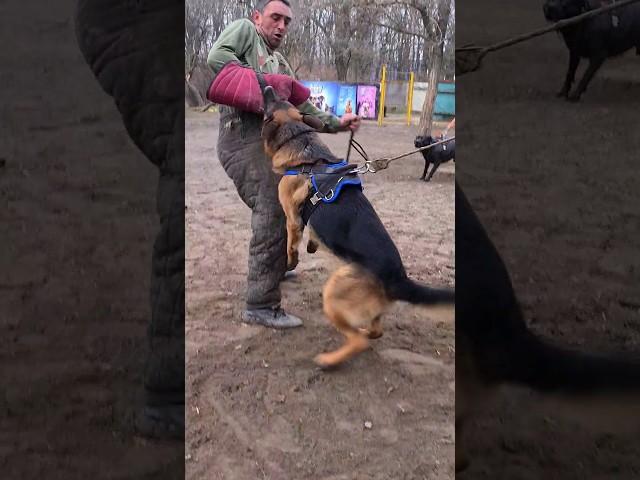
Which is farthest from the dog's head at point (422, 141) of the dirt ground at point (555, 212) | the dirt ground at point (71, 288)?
the dirt ground at point (71, 288)

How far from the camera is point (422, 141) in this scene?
2480 millimetres

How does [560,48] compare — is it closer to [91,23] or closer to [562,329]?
[562,329]

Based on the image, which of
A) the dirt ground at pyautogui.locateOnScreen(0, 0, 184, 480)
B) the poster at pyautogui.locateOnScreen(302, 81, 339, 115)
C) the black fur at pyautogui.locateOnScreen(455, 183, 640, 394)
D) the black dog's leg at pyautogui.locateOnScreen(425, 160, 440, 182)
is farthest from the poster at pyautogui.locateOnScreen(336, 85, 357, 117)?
the dirt ground at pyautogui.locateOnScreen(0, 0, 184, 480)

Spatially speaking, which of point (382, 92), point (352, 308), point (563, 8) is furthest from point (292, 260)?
point (563, 8)

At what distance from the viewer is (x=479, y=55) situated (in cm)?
251

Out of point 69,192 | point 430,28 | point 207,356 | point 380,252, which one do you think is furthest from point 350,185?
point 69,192

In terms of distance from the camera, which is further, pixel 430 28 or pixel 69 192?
pixel 69 192

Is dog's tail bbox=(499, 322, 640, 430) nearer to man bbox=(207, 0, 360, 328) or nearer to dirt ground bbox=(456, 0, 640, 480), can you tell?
dirt ground bbox=(456, 0, 640, 480)

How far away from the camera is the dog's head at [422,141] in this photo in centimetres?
247

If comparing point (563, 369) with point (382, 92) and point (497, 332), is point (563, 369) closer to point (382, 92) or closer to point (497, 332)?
point (497, 332)

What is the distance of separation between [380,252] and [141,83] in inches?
43.0

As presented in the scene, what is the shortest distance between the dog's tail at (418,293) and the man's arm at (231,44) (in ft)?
3.26

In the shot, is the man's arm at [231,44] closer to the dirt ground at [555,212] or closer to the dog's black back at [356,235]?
the dog's black back at [356,235]

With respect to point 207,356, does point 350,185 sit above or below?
above
